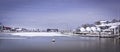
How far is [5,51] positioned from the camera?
911 cm

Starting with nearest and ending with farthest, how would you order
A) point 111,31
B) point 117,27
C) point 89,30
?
point 117,27 < point 111,31 < point 89,30

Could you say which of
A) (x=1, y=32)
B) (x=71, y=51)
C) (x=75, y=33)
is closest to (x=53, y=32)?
(x=75, y=33)

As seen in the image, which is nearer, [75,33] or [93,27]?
[93,27]

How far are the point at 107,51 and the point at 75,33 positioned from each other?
23799 millimetres

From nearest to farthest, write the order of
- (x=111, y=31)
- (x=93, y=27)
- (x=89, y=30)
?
1. (x=111, y=31)
2. (x=93, y=27)
3. (x=89, y=30)

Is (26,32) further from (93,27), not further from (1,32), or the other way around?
(93,27)

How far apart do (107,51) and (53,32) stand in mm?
21653

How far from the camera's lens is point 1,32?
3062 centimetres

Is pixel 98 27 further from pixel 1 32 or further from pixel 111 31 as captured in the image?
pixel 1 32

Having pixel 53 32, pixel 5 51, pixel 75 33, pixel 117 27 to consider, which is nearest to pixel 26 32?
pixel 53 32

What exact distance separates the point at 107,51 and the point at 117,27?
13941 mm

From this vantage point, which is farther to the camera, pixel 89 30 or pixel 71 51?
pixel 89 30

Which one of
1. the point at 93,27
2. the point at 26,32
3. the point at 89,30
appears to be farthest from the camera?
the point at 89,30

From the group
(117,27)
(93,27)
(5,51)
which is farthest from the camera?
(93,27)
